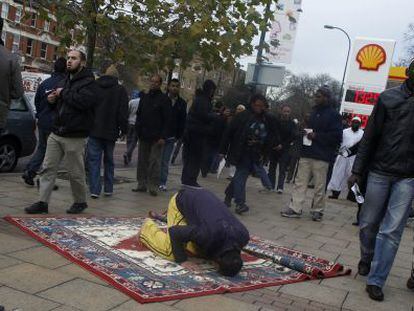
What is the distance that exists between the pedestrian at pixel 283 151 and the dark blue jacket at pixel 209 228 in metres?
7.37

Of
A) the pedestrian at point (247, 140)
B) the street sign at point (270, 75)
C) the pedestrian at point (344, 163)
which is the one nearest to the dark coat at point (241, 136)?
the pedestrian at point (247, 140)

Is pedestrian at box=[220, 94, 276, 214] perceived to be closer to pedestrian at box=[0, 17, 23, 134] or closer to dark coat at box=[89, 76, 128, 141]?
dark coat at box=[89, 76, 128, 141]

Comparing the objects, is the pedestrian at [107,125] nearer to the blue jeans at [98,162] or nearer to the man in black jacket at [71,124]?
the blue jeans at [98,162]

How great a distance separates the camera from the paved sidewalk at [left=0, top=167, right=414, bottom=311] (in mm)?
4031

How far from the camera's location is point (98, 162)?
8414 millimetres

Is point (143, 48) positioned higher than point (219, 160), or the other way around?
point (143, 48)

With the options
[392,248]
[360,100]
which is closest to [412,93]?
[392,248]

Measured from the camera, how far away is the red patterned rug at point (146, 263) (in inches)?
178

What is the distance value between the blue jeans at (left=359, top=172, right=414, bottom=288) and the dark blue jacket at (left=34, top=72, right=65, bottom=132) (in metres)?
5.03

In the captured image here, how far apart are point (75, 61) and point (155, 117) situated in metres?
2.77

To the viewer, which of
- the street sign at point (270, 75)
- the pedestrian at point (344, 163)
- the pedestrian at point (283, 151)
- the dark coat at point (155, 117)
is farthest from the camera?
the street sign at point (270, 75)

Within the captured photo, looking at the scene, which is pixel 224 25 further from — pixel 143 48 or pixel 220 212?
pixel 220 212

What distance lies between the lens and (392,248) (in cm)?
494

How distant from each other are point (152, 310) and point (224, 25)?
18.5 feet
